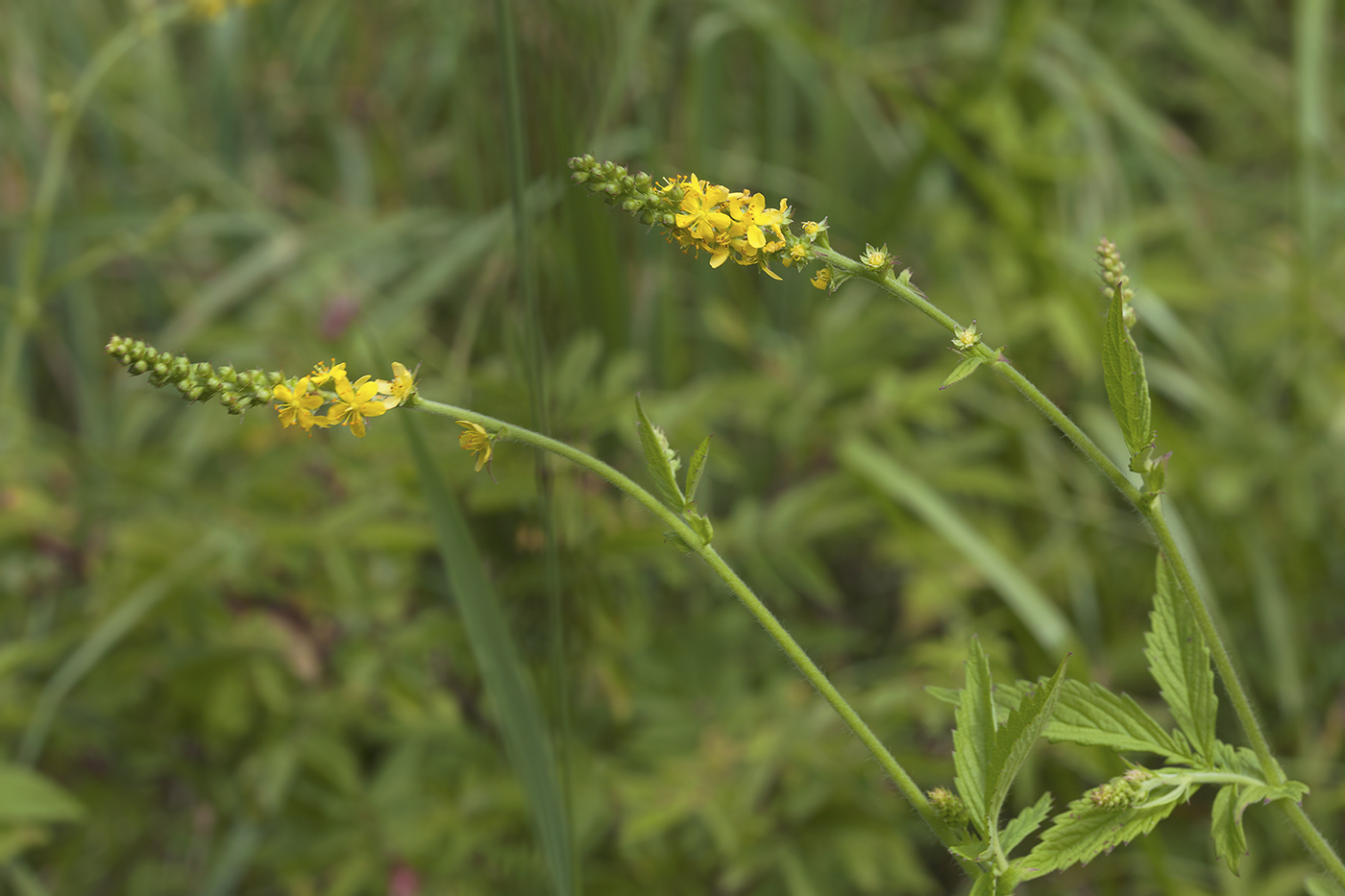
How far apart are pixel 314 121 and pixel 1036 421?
6.40 feet

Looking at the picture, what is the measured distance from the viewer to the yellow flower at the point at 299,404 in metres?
0.63

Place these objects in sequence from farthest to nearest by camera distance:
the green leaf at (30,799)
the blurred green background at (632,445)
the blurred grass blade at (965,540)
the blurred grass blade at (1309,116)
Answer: the blurred grass blade at (1309,116) → the blurred grass blade at (965,540) → the blurred green background at (632,445) → the green leaf at (30,799)

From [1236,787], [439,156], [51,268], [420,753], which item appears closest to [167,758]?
[420,753]

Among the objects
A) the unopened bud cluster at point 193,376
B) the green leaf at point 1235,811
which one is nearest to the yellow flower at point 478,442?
the unopened bud cluster at point 193,376

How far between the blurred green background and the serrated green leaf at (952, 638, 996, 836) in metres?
0.35

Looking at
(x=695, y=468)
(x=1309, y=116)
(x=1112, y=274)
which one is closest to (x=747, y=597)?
(x=695, y=468)

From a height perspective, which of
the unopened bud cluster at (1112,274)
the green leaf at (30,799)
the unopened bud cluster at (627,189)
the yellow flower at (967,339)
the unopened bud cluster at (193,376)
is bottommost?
the green leaf at (30,799)

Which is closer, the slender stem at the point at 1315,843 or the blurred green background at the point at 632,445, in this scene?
the slender stem at the point at 1315,843

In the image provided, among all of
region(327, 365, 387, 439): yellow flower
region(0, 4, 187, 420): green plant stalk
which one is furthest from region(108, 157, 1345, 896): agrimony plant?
region(0, 4, 187, 420): green plant stalk

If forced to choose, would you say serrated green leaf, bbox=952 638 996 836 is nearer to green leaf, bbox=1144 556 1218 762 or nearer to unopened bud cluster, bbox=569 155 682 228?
green leaf, bbox=1144 556 1218 762

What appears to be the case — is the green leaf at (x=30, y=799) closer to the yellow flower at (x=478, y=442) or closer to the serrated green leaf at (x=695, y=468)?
the yellow flower at (x=478, y=442)

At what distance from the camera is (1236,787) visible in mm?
719

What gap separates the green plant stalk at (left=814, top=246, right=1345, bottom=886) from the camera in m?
0.65

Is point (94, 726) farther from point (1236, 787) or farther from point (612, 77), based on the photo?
point (1236, 787)
